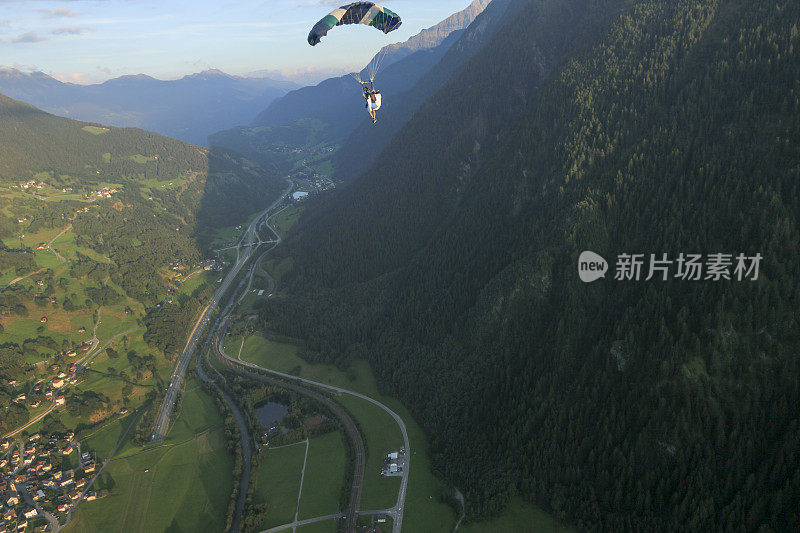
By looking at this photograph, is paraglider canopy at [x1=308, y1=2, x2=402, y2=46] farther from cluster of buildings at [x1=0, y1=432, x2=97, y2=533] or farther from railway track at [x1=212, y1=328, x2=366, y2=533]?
cluster of buildings at [x1=0, y1=432, x2=97, y2=533]

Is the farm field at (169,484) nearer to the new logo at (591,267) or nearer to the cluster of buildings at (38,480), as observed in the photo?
the cluster of buildings at (38,480)

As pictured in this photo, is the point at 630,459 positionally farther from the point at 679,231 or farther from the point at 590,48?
the point at 590,48

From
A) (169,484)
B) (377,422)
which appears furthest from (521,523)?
(169,484)

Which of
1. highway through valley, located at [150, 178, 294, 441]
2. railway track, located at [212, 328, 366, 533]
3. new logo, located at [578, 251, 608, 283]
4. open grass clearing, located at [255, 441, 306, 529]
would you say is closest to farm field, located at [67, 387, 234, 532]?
highway through valley, located at [150, 178, 294, 441]

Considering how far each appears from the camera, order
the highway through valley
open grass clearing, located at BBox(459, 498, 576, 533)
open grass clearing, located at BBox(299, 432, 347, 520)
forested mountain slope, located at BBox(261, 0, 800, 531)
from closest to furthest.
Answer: forested mountain slope, located at BBox(261, 0, 800, 531) < open grass clearing, located at BBox(459, 498, 576, 533) < open grass clearing, located at BBox(299, 432, 347, 520) < the highway through valley

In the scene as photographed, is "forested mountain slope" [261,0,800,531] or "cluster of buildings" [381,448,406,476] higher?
"forested mountain slope" [261,0,800,531]

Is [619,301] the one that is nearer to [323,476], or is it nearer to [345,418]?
[345,418]

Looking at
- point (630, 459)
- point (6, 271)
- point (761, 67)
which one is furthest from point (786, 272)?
point (6, 271)
